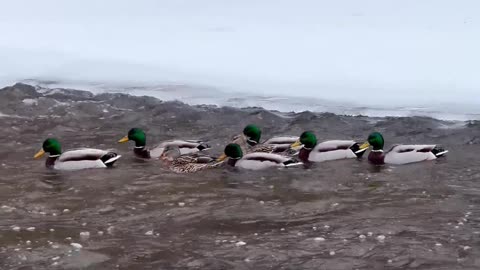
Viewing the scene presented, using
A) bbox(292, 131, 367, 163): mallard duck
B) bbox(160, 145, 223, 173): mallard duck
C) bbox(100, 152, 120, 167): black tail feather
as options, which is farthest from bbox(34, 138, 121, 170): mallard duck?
bbox(292, 131, 367, 163): mallard duck

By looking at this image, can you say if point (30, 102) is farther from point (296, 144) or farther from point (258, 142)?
point (296, 144)

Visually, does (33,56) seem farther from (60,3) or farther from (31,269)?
(31,269)

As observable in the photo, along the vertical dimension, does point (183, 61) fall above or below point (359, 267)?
above

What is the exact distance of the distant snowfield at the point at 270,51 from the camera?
1102 cm

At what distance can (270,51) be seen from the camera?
12.5 metres

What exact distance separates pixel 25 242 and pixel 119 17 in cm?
922

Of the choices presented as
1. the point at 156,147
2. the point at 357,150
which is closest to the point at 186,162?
the point at 156,147

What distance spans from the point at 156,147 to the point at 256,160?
1327 millimetres

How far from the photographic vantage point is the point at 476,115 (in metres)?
10.3

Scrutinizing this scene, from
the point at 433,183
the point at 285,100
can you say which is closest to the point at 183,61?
the point at 285,100

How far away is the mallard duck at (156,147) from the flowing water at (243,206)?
0.49ft

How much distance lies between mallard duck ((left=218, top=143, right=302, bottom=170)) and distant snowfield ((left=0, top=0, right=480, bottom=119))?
2.11 metres

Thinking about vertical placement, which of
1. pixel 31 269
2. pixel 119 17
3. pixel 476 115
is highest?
pixel 119 17

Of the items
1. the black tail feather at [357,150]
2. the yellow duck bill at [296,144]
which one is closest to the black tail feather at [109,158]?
the yellow duck bill at [296,144]
